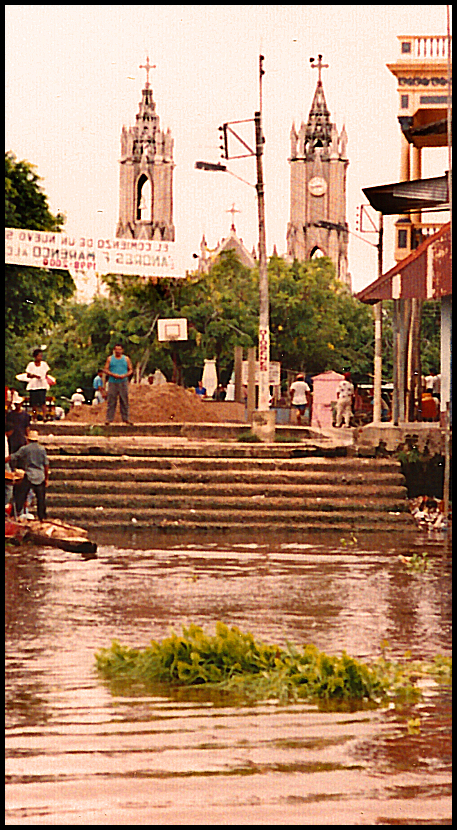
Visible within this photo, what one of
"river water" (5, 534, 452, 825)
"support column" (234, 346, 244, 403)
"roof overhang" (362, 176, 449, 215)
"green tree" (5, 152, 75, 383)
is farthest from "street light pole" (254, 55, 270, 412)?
"river water" (5, 534, 452, 825)

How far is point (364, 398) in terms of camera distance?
1644cm

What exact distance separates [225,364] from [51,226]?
569 cm

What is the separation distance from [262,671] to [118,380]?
1026cm

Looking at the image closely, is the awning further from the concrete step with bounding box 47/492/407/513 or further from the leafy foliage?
the leafy foliage

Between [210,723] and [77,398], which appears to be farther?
[77,398]

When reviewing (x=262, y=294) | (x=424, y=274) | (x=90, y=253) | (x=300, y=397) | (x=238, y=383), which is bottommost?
(x=300, y=397)

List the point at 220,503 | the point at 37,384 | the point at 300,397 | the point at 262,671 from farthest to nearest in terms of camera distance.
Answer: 1. the point at 300,397
2. the point at 37,384
3. the point at 220,503
4. the point at 262,671

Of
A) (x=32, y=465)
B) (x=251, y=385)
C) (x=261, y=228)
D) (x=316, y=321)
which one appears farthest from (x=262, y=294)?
(x=316, y=321)

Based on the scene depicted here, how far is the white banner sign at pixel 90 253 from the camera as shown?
1233 centimetres

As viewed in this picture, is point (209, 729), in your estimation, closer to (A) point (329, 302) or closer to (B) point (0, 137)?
(B) point (0, 137)

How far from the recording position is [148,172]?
13375mm

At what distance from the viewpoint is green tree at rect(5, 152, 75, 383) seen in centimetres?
1630

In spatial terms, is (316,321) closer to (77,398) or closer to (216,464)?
(77,398)

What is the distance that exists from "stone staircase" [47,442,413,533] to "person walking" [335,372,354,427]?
2097 millimetres
